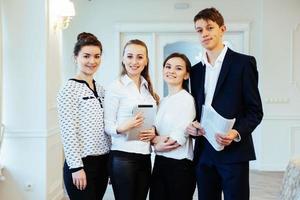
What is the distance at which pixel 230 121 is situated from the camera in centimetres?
188

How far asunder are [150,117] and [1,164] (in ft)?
7.31

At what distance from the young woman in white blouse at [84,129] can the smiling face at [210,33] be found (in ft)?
2.08

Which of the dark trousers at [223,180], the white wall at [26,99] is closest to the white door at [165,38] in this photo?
the white wall at [26,99]

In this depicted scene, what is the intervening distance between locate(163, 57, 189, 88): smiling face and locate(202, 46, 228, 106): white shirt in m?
0.16

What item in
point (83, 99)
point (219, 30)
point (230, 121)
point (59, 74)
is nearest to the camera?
point (230, 121)

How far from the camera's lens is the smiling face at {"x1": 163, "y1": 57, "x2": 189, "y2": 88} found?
221cm

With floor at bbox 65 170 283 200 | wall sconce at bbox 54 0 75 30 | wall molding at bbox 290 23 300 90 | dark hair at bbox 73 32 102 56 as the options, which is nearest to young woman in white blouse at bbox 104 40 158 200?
dark hair at bbox 73 32 102 56

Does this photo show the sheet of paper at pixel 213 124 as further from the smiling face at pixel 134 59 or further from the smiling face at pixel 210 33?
the smiling face at pixel 134 59

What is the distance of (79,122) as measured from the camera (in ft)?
7.31

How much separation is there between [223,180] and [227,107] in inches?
14.8

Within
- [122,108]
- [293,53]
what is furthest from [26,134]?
[293,53]

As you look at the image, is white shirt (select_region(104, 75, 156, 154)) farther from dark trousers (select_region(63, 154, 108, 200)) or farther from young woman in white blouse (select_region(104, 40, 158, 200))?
dark trousers (select_region(63, 154, 108, 200))

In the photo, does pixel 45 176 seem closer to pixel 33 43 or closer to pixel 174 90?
pixel 33 43

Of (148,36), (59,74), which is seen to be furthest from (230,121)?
(148,36)
